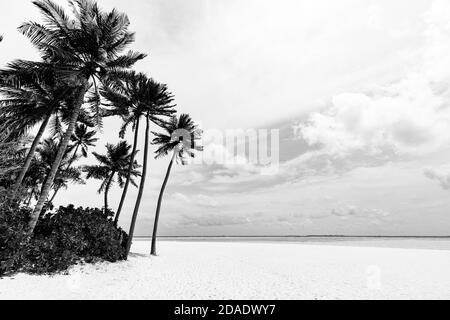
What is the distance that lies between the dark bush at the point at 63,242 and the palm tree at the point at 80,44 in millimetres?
1816

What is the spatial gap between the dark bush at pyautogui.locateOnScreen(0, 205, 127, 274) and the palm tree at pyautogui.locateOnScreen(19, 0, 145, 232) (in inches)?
71.5

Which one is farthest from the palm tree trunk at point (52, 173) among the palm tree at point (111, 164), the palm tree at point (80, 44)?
the palm tree at point (111, 164)

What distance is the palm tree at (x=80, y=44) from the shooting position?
12469mm

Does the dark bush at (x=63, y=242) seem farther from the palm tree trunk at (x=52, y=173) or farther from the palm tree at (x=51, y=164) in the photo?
the palm tree at (x=51, y=164)

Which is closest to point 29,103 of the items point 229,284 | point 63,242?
point 63,242

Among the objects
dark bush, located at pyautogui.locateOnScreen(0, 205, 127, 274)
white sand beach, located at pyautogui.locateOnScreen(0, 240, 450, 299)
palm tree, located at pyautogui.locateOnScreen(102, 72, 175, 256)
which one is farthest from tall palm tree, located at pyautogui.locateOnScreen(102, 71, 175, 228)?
white sand beach, located at pyautogui.locateOnScreen(0, 240, 450, 299)

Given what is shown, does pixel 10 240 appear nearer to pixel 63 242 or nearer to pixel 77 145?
pixel 63 242

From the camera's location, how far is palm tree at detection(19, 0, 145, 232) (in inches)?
A: 491

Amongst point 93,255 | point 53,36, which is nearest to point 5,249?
point 93,255

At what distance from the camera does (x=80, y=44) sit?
13273 millimetres

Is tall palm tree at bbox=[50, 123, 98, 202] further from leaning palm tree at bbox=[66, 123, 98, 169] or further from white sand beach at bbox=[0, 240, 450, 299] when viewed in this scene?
white sand beach at bbox=[0, 240, 450, 299]

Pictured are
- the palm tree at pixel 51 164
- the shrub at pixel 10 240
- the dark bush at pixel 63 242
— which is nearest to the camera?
the shrub at pixel 10 240
